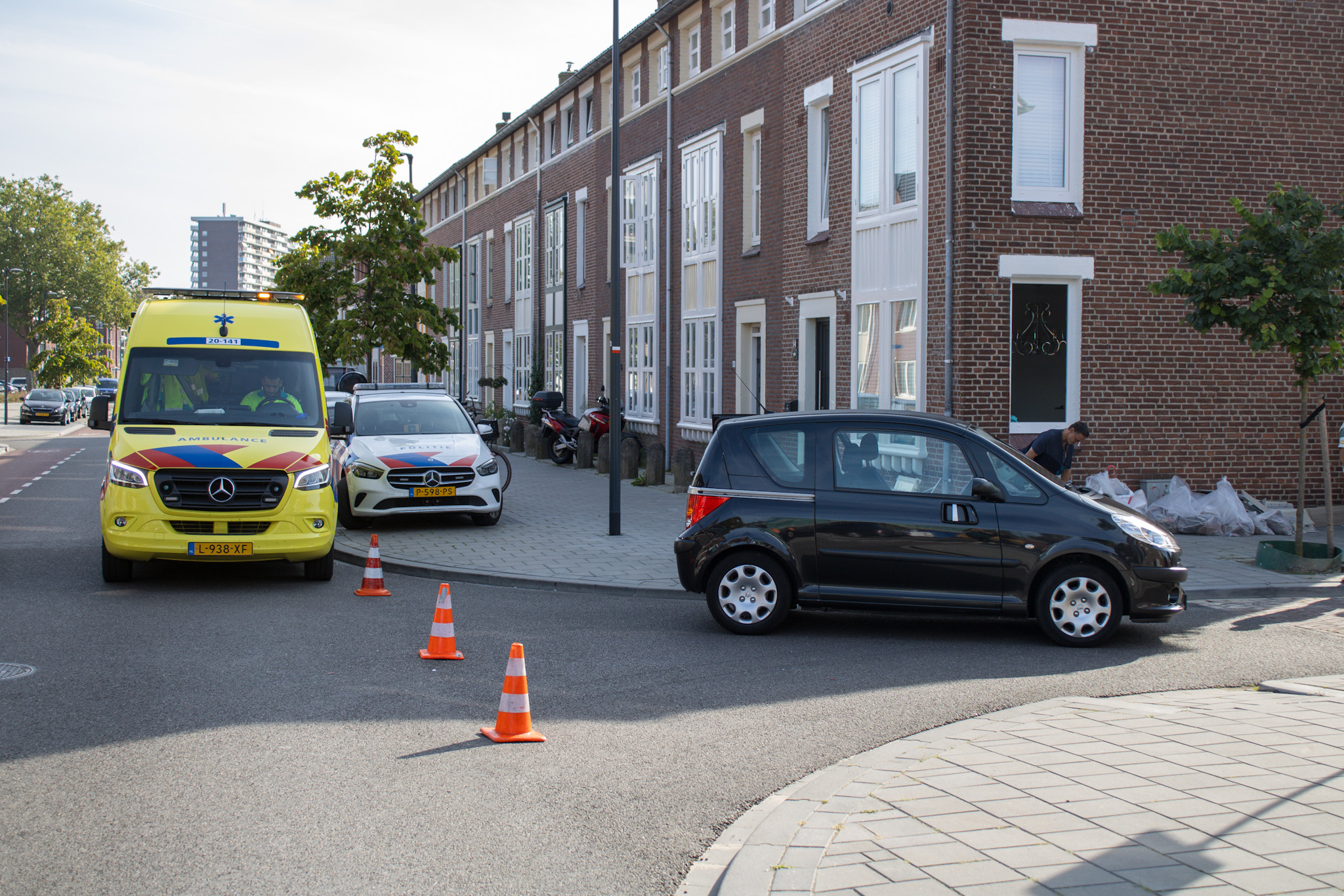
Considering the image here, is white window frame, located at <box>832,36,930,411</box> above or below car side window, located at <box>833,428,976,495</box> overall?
above

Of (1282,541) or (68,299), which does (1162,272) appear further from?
(68,299)

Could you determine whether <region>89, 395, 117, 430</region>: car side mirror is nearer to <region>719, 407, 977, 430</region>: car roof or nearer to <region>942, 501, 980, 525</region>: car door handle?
<region>719, 407, 977, 430</region>: car roof

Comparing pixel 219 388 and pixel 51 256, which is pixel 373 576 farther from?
A: pixel 51 256

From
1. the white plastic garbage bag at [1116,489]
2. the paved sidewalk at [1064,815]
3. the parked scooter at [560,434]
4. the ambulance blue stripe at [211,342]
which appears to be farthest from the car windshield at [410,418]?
the paved sidewalk at [1064,815]

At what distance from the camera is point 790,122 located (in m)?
19.8

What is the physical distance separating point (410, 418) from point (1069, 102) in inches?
375

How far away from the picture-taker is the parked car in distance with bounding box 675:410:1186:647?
332 inches

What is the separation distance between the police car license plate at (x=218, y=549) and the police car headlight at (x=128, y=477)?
25.2 inches

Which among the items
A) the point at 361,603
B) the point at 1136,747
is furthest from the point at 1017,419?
the point at 1136,747

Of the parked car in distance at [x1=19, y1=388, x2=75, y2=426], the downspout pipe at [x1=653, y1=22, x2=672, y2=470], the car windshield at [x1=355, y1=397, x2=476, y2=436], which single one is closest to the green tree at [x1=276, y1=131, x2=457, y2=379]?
the downspout pipe at [x1=653, y1=22, x2=672, y2=470]

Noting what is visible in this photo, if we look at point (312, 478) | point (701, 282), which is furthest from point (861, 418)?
point (701, 282)

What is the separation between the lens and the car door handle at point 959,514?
336 inches

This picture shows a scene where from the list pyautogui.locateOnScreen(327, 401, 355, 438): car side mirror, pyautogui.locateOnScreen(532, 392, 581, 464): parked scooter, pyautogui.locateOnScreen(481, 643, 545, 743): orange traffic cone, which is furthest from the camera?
pyautogui.locateOnScreen(532, 392, 581, 464): parked scooter

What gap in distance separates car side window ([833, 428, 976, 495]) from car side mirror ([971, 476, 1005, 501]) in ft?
0.21
